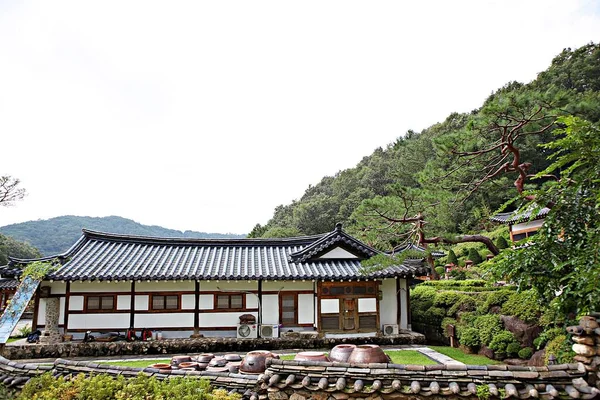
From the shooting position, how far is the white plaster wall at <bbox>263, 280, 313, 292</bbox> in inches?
697

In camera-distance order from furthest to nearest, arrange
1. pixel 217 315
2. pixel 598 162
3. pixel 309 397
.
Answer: pixel 217 315 → pixel 598 162 → pixel 309 397

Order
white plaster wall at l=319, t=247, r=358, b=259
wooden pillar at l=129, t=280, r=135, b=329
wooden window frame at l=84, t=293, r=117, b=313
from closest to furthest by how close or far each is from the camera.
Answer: wooden window frame at l=84, t=293, r=117, b=313, wooden pillar at l=129, t=280, r=135, b=329, white plaster wall at l=319, t=247, r=358, b=259

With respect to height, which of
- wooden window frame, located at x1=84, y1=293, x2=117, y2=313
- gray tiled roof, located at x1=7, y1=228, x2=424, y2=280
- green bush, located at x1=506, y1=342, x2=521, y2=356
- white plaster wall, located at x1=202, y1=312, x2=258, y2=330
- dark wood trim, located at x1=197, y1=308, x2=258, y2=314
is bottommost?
green bush, located at x1=506, y1=342, x2=521, y2=356

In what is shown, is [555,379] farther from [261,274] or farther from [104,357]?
[104,357]

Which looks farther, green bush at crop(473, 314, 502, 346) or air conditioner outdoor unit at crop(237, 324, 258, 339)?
air conditioner outdoor unit at crop(237, 324, 258, 339)

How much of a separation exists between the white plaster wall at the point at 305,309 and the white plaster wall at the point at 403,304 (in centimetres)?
403

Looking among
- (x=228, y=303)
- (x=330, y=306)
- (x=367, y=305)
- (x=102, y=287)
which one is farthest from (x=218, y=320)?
(x=367, y=305)

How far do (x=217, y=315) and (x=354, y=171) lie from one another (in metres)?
64.6

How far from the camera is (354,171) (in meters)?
79.4

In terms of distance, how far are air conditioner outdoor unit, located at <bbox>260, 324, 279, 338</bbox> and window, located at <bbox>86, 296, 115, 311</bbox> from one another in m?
6.20

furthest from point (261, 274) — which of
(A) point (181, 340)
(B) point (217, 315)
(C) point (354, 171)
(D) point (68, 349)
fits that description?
(C) point (354, 171)

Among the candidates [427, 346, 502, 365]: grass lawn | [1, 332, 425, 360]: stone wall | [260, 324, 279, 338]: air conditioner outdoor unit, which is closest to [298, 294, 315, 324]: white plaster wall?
[1, 332, 425, 360]: stone wall

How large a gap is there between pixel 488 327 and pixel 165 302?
12479 millimetres

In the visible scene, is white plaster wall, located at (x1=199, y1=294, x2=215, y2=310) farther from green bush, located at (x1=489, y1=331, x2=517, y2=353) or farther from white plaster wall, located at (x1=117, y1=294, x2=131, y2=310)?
green bush, located at (x1=489, y1=331, x2=517, y2=353)
